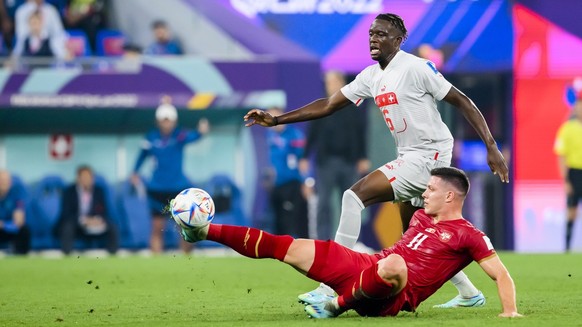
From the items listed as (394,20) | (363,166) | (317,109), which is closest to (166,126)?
(363,166)

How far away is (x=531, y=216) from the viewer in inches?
800

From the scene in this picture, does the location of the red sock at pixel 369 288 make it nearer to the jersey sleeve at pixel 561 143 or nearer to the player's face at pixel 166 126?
the player's face at pixel 166 126

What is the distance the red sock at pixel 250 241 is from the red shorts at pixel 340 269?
21cm

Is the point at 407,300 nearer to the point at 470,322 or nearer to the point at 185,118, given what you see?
the point at 470,322

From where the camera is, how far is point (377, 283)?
664cm

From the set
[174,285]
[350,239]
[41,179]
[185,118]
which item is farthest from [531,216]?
[350,239]

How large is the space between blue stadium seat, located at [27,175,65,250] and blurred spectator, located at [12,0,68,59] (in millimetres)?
2309

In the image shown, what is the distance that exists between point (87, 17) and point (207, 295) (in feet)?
38.2

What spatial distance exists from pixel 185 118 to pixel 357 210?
39.7ft

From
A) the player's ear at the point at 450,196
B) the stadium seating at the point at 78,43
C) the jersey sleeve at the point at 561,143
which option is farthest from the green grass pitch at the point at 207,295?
the stadium seating at the point at 78,43

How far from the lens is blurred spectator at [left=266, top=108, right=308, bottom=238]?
18.7m

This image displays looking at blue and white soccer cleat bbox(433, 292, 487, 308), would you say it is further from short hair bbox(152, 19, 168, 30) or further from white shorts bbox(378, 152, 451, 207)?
short hair bbox(152, 19, 168, 30)

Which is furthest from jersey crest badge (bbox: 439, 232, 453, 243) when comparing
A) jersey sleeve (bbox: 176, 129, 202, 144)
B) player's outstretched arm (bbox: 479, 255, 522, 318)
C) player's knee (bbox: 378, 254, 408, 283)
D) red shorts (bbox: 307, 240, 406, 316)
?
jersey sleeve (bbox: 176, 129, 202, 144)

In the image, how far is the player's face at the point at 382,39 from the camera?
8.20 meters
